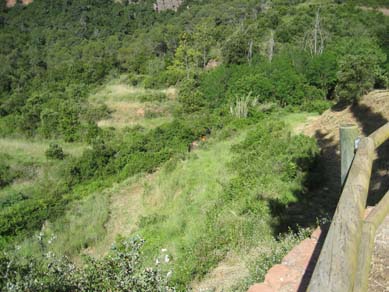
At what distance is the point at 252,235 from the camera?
577cm

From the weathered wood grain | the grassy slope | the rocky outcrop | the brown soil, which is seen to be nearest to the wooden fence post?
the weathered wood grain

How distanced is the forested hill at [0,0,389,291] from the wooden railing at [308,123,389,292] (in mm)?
1866

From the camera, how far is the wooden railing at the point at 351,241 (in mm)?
1106

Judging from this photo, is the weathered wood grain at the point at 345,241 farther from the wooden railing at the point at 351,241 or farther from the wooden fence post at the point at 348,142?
the wooden fence post at the point at 348,142

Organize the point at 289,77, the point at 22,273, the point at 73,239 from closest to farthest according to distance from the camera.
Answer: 1. the point at 22,273
2. the point at 73,239
3. the point at 289,77

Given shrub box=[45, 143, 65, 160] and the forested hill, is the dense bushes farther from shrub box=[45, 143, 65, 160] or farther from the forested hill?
shrub box=[45, 143, 65, 160]

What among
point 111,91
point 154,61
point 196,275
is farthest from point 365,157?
point 154,61

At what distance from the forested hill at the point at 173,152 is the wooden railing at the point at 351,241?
187 cm

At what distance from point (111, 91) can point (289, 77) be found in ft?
47.8

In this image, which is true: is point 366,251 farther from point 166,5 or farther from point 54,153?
point 166,5

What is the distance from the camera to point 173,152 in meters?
12.4

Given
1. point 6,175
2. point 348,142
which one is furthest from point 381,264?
point 6,175

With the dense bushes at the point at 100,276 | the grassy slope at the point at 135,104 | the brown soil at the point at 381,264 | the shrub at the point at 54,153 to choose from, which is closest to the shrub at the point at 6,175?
the shrub at the point at 54,153

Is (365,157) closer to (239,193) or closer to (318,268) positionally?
(318,268)
